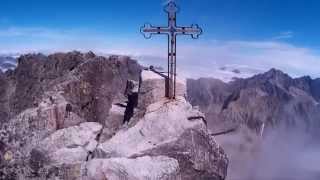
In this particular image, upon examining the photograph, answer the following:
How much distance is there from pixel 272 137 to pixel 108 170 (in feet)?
307

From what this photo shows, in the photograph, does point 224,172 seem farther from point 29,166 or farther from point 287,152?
point 287,152

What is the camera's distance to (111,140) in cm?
1536

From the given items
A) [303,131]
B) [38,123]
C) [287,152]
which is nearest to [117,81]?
[38,123]

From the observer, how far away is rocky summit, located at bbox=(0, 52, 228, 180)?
1459 centimetres

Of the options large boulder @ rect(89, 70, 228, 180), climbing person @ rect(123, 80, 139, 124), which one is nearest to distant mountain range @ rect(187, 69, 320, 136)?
climbing person @ rect(123, 80, 139, 124)

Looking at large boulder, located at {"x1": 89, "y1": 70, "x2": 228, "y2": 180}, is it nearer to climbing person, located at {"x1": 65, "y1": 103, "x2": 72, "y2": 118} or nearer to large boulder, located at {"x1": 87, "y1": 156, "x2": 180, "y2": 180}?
large boulder, located at {"x1": 87, "y1": 156, "x2": 180, "y2": 180}

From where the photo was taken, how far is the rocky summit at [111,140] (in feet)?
47.9

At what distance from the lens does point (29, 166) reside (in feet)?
52.2

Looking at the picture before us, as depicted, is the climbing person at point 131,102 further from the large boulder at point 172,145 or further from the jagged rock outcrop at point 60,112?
the large boulder at point 172,145

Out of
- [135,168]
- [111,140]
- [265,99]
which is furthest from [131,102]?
[265,99]

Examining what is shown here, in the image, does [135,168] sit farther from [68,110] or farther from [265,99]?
[265,99]

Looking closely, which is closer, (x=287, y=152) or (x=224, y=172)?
(x=224, y=172)

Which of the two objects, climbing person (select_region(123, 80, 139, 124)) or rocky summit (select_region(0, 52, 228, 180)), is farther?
climbing person (select_region(123, 80, 139, 124))

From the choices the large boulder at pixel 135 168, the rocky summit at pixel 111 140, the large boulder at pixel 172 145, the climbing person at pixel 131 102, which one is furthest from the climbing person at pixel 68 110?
the large boulder at pixel 135 168
